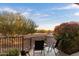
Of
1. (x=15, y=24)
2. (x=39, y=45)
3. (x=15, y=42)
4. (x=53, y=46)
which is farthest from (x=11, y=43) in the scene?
(x=53, y=46)

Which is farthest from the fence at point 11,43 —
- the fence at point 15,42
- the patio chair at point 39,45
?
the patio chair at point 39,45

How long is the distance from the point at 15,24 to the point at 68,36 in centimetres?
68

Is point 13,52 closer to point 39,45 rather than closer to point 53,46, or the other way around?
point 39,45

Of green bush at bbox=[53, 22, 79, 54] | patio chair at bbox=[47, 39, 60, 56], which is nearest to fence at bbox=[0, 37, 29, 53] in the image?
patio chair at bbox=[47, 39, 60, 56]

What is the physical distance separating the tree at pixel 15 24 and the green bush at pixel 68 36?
1.03 ft

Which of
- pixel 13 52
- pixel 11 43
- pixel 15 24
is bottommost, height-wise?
pixel 13 52

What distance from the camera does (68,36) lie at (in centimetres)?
302

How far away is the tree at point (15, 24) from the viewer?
3.03 metres

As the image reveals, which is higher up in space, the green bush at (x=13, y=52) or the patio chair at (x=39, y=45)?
the patio chair at (x=39, y=45)

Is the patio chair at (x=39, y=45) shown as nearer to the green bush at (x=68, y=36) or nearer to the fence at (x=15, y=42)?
the fence at (x=15, y=42)

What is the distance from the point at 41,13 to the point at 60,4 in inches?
10.4

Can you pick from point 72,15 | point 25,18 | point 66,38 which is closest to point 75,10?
point 72,15

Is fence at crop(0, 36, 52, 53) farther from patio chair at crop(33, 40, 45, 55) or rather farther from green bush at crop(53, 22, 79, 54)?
green bush at crop(53, 22, 79, 54)

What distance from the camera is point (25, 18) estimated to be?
9.96ft
